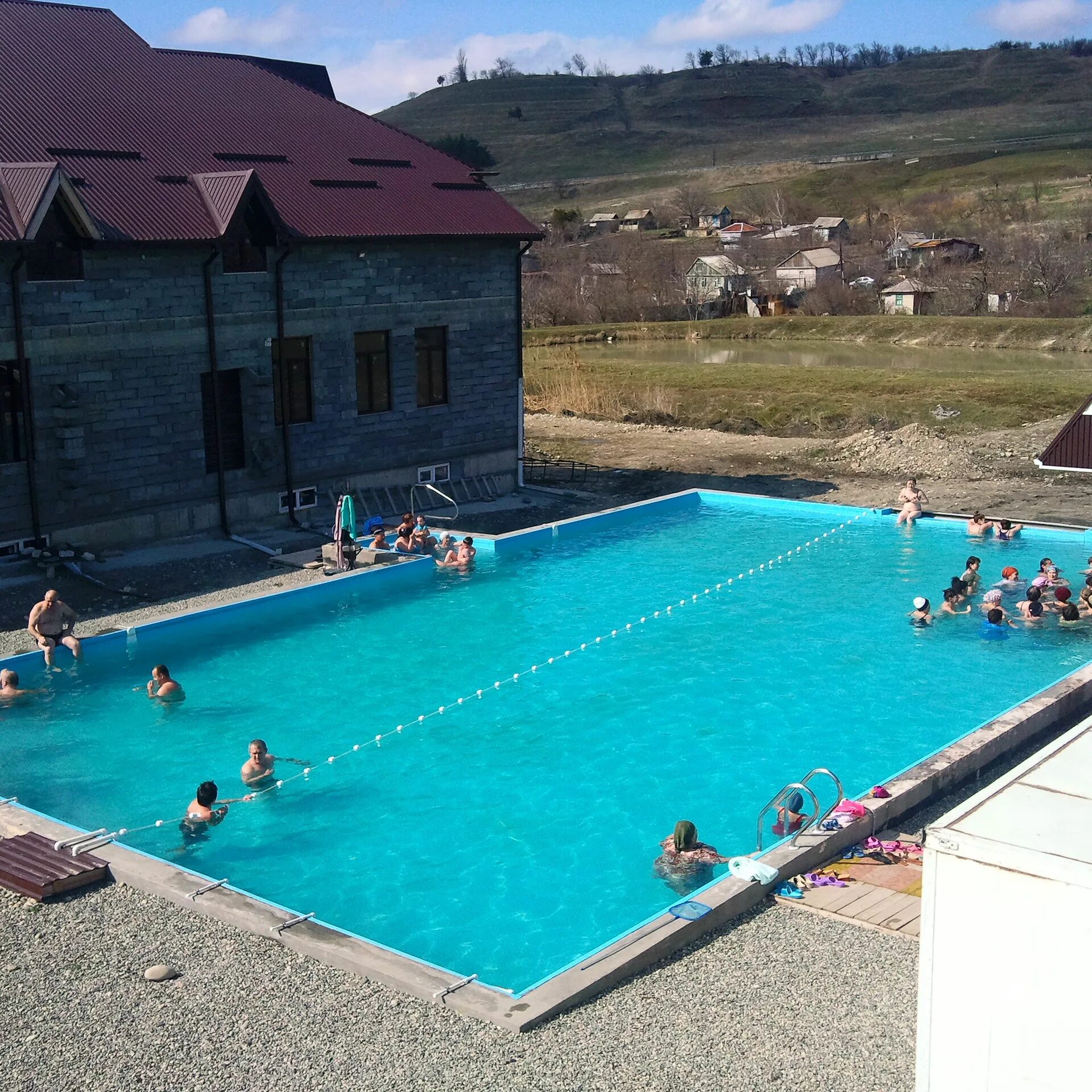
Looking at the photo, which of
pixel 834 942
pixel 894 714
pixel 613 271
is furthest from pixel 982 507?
pixel 613 271

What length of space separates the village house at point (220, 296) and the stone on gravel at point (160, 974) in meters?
12.8

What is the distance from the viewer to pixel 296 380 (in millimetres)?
24312

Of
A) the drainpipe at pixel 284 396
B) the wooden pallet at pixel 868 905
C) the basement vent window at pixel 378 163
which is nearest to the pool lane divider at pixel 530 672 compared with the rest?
the wooden pallet at pixel 868 905

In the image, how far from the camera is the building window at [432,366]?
1042 inches

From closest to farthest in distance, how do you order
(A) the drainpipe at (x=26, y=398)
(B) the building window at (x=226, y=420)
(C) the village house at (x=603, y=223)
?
(A) the drainpipe at (x=26, y=398) < (B) the building window at (x=226, y=420) < (C) the village house at (x=603, y=223)

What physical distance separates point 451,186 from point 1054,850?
23658 mm

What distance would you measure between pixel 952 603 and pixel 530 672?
686 cm

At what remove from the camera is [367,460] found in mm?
25547

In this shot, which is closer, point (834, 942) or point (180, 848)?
point (834, 942)

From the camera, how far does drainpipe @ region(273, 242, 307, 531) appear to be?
23.3 metres

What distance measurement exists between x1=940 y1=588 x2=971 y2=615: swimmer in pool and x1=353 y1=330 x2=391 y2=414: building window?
1151 centimetres

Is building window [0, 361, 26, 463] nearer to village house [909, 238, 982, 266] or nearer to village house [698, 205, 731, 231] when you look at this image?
village house [909, 238, 982, 266]

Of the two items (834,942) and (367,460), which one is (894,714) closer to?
(834,942)

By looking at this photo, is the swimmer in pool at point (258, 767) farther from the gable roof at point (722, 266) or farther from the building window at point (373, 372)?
the gable roof at point (722, 266)
